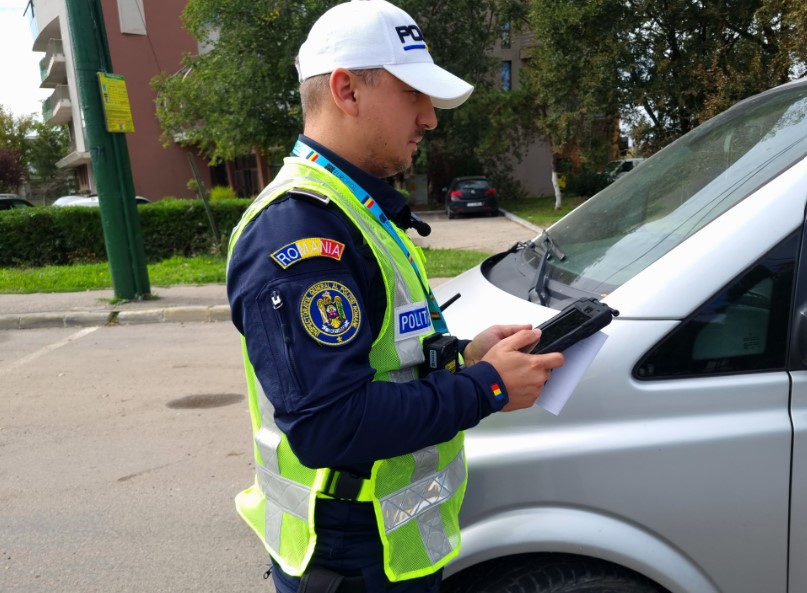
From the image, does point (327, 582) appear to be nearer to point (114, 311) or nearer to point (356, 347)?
point (356, 347)

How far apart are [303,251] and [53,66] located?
138 ft

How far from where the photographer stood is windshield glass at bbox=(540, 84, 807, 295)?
6.29 ft

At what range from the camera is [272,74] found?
23047mm

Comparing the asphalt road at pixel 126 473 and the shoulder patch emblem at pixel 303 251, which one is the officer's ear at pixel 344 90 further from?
the asphalt road at pixel 126 473

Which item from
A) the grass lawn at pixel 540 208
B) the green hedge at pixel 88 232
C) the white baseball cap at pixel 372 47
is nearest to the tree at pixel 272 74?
the grass lawn at pixel 540 208

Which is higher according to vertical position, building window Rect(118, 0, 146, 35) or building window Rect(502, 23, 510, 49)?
building window Rect(118, 0, 146, 35)

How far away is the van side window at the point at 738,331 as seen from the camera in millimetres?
1688

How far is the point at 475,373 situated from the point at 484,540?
0.60 meters

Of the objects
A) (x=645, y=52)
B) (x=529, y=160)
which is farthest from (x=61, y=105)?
(x=645, y=52)

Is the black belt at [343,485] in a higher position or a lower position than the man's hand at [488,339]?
lower

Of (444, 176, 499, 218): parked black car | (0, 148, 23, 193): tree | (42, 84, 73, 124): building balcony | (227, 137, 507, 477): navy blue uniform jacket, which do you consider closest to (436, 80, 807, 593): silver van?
(227, 137, 507, 477): navy blue uniform jacket

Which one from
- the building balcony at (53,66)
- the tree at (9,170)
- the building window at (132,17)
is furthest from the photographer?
the tree at (9,170)

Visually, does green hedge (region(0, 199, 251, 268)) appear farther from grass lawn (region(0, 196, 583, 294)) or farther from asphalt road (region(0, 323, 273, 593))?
asphalt road (region(0, 323, 273, 593))

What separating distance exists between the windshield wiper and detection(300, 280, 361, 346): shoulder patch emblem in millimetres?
950
